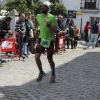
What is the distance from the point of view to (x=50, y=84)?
9.24 m

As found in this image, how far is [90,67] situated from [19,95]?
5476 mm

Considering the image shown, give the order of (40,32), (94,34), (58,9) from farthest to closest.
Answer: (58,9) < (94,34) < (40,32)

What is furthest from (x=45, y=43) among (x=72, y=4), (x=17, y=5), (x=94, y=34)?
(x=72, y=4)

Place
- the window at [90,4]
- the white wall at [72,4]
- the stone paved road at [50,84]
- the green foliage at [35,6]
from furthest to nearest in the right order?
1. the white wall at [72,4]
2. the window at [90,4]
3. the green foliage at [35,6]
4. the stone paved road at [50,84]

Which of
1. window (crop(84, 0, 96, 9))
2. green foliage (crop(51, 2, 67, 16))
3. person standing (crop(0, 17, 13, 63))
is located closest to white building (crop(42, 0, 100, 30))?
window (crop(84, 0, 96, 9))

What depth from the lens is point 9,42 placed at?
1351 cm

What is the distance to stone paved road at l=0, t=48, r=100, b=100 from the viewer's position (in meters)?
7.86

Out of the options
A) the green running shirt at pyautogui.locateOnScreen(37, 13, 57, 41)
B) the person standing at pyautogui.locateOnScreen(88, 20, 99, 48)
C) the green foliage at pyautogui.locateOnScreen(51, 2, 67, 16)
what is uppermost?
the green running shirt at pyautogui.locateOnScreen(37, 13, 57, 41)

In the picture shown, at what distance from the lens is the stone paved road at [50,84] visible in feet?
25.8

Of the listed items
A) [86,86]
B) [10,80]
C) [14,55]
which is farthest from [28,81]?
[14,55]

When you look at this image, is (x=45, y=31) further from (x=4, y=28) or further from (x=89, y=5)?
(x=89, y=5)

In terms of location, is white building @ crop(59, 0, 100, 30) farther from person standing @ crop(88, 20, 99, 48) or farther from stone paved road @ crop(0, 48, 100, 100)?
stone paved road @ crop(0, 48, 100, 100)

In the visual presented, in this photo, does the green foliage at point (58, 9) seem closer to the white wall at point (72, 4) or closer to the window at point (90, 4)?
the white wall at point (72, 4)

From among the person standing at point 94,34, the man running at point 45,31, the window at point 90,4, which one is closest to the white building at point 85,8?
the window at point 90,4
